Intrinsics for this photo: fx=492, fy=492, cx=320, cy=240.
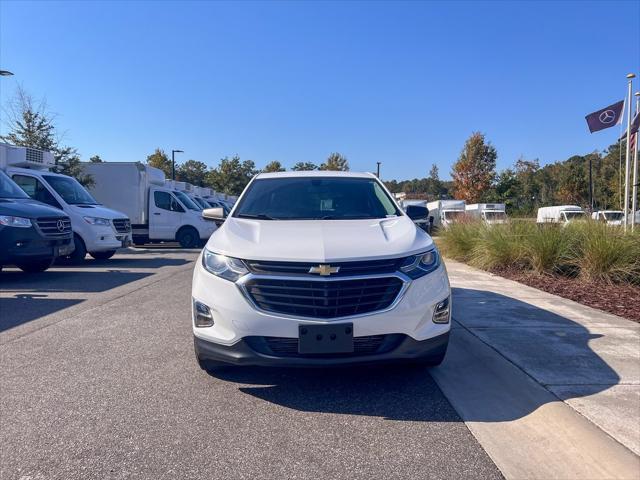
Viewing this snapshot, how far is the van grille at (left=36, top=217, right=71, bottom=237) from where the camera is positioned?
8.88 meters

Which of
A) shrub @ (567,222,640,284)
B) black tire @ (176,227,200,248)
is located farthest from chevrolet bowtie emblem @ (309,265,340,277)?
black tire @ (176,227,200,248)

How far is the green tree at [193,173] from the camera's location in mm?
66494

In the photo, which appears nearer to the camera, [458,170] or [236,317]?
[236,317]

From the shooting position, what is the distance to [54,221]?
9.25 meters

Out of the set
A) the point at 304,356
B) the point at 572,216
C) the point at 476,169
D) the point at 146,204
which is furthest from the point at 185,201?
the point at 476,169

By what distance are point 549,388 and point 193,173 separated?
69.5 metres

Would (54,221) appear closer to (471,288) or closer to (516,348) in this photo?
(471,288)

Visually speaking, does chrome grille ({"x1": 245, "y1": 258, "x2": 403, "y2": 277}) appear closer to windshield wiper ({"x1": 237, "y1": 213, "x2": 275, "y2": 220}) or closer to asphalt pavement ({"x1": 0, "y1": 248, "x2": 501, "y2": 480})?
asphalt pavement ({"x1": 0, "y1": 248, "x2": 501, "y2": 480})

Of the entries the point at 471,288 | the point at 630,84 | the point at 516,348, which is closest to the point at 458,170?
the point at 630,84

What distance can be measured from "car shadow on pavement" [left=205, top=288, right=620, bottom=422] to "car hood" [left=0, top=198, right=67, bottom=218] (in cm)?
654

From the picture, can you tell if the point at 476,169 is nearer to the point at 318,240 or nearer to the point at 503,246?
the point at 503,246

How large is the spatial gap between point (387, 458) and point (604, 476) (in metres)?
1.12

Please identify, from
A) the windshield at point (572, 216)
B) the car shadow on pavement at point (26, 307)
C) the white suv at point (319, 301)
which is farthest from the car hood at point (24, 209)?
the windshield at point (572, 216)

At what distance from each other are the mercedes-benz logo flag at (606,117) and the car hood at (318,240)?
34.6ft
